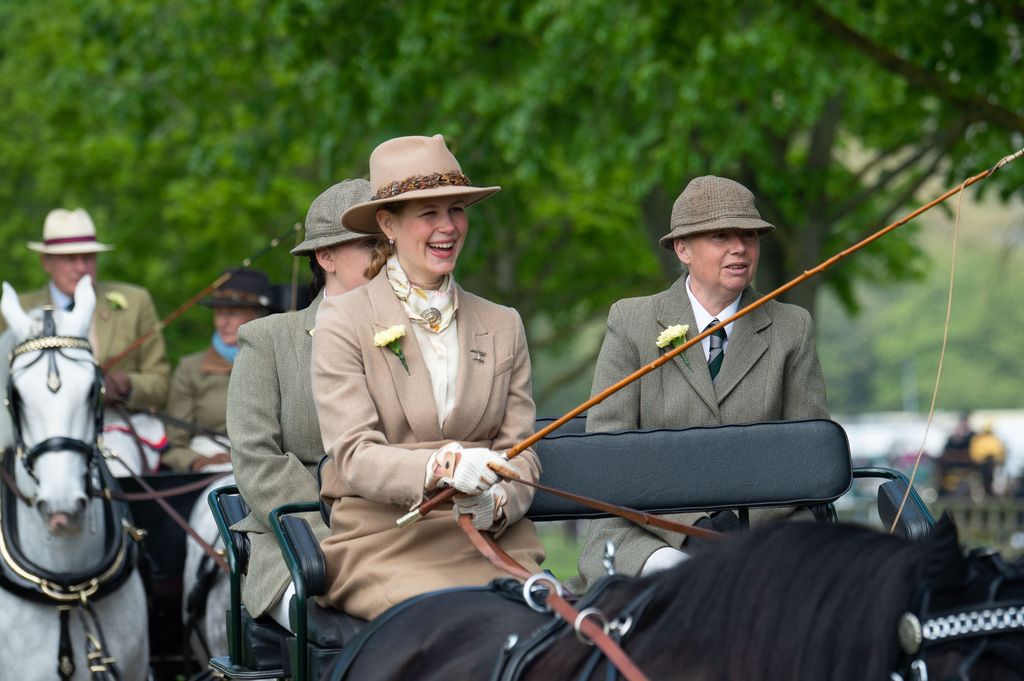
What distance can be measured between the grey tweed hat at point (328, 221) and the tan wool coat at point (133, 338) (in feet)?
11.2

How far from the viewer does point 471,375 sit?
14.6 ft

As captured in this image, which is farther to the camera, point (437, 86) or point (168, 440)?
point (437, 86)

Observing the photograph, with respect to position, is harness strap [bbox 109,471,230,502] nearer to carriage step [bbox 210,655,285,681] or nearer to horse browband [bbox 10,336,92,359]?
horse browband [bbox 10,336,92,359]

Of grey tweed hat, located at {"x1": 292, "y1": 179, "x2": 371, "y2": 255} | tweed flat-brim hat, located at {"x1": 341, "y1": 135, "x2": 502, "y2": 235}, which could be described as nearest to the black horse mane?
tweed flat-brim hat, located at {"x1": 341, "y1": 135, "x2": 502, "y2": 235}

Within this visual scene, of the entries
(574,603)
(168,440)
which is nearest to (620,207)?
(168,440)

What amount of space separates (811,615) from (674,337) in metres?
2.26

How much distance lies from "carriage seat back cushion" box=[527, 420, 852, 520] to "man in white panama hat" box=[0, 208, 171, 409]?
16.7 feet

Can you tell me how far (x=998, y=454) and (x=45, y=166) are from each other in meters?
18.5

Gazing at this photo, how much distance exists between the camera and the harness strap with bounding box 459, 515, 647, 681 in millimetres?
3055

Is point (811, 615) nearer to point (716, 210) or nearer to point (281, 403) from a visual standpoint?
point (716, 210)

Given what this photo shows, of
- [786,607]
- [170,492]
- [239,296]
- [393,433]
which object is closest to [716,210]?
[393,433]

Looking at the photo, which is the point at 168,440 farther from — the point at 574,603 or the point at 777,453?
the point at 574,603

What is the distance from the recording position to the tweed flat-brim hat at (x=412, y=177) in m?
4.44

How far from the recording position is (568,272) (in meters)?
26.7
